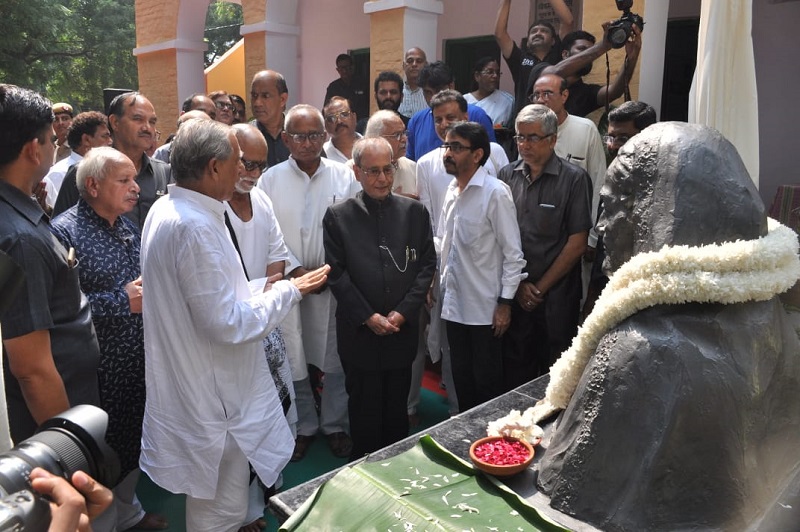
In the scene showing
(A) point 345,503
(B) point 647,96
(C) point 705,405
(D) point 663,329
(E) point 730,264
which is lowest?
(A) point 345,503

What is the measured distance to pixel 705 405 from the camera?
Answer: 177 centimetres

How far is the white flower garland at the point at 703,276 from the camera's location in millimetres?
1809

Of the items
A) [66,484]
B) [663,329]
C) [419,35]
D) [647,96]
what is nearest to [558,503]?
[663,329]

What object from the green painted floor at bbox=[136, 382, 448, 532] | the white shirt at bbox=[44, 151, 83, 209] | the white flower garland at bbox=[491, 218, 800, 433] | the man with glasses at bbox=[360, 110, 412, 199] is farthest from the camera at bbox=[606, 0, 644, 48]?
the white shirt at bbox=[44, 151, 83, 209]

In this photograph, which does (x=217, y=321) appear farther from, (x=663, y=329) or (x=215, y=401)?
(x=663, y=329)

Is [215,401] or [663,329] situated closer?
[663,329]

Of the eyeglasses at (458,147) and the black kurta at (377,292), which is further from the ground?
the eyeglasses at (458,147)

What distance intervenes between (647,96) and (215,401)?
14.4ft

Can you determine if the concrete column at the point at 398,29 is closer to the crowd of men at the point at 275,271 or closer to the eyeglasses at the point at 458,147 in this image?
the crowd of men at the point at 275,271

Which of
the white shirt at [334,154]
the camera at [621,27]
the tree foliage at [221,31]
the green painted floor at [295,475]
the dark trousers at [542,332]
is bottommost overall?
the green painted floor at [295,475]

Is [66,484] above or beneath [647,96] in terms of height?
beneath

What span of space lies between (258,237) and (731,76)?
8.73 feet

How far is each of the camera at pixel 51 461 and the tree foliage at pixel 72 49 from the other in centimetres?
2343

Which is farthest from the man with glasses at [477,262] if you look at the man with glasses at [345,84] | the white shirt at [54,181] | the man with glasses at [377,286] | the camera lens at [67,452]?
the man with glasses at [345,84]
